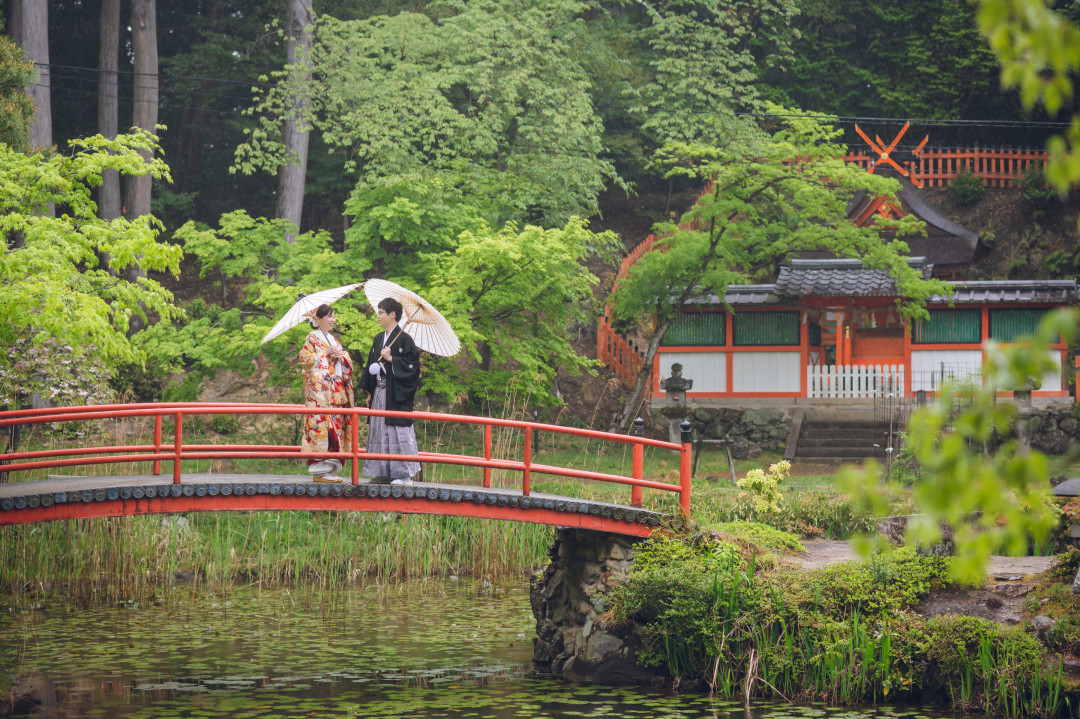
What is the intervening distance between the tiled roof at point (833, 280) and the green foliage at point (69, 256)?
497 inches

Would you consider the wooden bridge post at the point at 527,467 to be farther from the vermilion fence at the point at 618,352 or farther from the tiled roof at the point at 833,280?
the vermilion fence at the point at 618,352

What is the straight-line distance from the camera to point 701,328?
2277 cm

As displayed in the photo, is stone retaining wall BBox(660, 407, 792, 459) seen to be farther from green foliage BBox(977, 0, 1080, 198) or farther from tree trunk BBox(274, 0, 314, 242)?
green foliage BBox(977, 0, 1080, 198)

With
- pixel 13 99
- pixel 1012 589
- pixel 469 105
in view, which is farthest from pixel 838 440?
pixel 13 99

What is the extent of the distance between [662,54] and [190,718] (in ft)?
75.4

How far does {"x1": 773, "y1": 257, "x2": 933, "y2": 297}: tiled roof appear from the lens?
842 inches

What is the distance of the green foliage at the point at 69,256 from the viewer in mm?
10734

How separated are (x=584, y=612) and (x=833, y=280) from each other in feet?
43.2

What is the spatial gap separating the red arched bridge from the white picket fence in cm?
1265

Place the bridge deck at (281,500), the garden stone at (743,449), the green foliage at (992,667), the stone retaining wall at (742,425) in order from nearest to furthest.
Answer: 1. the green foliage at (992,667)
2. the bridge deck at (281,500)
3. the garden stone at (743,449)
4. the stone retaining wall at (742,425)

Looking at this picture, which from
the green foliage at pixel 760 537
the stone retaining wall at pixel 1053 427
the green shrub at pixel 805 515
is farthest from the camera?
the stone retaining wall at pixel 1053 427

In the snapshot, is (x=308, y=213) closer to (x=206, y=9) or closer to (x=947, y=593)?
(x=206, y=9)

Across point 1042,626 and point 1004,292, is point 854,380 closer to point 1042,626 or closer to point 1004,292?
point 1004,292

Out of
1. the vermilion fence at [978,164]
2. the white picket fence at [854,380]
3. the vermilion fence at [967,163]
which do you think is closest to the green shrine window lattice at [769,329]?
the white picket fence at [854,380]
